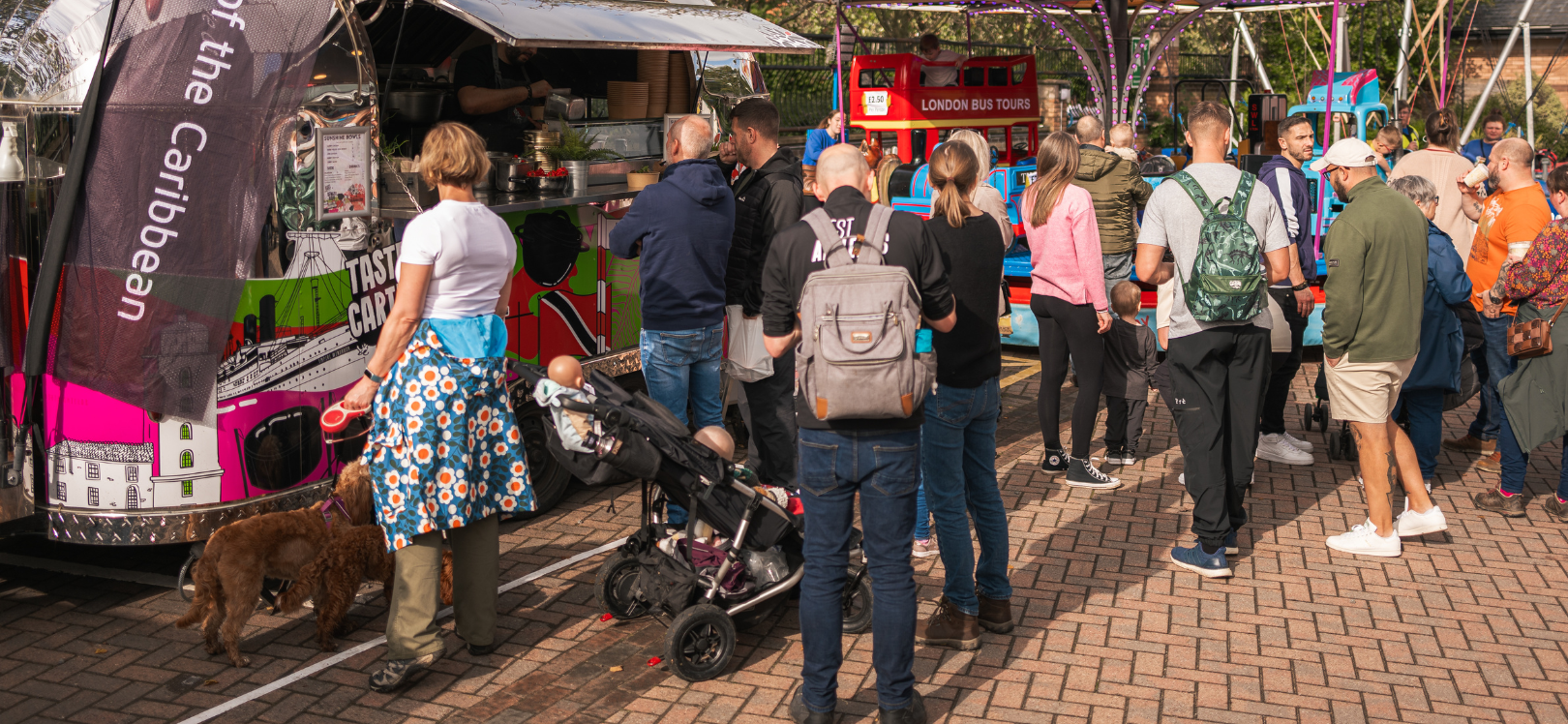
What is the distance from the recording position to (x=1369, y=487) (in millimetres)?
5930

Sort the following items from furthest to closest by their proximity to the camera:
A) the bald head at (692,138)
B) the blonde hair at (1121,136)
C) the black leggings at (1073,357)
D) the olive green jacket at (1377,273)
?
1. the blonde hair at (1121,136)
2. the black leggings at (1073,357)
3. the olive green jacket at (1377,273)
4. the bald head at (692,138)

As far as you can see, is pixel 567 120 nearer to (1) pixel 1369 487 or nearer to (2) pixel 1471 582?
(1) pixel 1369 487

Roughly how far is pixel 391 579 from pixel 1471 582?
4.51m

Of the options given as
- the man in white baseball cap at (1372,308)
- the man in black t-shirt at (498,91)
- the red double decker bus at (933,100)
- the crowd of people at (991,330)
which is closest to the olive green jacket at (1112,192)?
the crowd of people at (991,330)

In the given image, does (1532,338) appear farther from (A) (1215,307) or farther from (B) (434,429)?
(B) (434,429)

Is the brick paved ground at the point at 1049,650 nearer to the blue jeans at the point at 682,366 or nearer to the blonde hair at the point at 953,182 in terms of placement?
the blue jeans at the point at 682,366

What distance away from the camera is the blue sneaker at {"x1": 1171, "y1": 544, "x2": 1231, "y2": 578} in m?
5.66

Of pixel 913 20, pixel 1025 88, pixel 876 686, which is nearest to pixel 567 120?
pixel 876 686

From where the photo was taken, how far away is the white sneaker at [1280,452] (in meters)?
7.48

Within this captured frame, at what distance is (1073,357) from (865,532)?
3154mm

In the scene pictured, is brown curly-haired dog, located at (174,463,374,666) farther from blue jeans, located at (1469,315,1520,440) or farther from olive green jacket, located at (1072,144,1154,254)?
blue jeans, located at (1469,315,1520,440)

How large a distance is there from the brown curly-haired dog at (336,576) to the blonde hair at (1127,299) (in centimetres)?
410

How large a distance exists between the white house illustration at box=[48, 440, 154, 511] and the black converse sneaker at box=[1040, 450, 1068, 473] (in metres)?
4.49

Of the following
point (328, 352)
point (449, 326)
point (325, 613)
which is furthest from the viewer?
point (328, 352)
